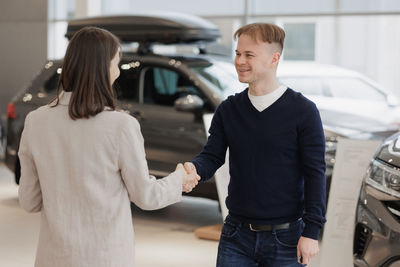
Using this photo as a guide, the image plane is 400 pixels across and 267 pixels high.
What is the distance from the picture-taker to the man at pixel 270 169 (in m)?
2.63

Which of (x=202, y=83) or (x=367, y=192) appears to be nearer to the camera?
(x=367, y=192)

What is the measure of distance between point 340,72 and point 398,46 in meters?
2.06

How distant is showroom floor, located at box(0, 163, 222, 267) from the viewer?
5465 millimetres

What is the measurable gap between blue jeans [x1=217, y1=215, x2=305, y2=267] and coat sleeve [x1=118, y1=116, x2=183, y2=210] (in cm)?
40

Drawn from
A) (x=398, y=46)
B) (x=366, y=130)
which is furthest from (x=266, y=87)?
(x=398, y=46)

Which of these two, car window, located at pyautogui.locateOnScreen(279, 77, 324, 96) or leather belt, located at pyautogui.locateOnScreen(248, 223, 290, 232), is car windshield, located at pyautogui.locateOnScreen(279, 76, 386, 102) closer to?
car window, located at pyautogui.locateOnScreen(279, 77, 324, 96)

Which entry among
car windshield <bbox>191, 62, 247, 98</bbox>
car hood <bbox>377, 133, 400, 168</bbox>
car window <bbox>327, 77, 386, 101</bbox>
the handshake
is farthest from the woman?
car window <bbox>327, 77, 386, 101</bbox>

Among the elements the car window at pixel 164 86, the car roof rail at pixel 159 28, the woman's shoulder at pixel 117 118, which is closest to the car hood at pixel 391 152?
the woman's shoulder at pixel 117 118

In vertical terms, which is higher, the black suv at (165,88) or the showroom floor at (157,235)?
the black suv at (165,88)

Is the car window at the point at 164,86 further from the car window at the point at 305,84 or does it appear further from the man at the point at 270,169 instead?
the man at the point at 270,169

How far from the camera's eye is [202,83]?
6.57m

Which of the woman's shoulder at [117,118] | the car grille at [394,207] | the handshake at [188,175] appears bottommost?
the car grille at [394,207]

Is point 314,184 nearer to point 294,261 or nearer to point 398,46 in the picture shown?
point 294,261

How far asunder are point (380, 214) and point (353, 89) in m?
4.47
